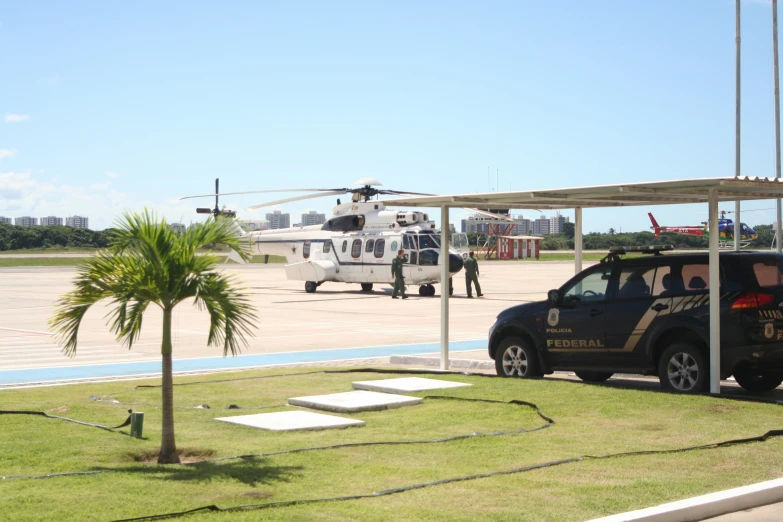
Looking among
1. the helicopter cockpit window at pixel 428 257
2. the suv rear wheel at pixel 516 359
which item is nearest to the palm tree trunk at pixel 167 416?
the suv rear wheel at pixel 516 359

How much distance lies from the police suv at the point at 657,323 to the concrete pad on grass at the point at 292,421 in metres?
4.16

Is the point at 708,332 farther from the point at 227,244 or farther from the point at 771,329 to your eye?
the point at 227,244

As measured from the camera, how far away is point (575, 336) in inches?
513

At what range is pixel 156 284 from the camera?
26.2ft

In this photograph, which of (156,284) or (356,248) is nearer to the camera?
(156,284)

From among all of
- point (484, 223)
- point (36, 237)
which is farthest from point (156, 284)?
point (36, 237)

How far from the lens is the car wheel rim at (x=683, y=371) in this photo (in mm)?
11891

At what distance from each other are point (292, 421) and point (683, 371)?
5.06 metres

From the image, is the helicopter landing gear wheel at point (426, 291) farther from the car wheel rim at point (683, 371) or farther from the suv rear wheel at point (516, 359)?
the car wheel rim at point (683, 371)

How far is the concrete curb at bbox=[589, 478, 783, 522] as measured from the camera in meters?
6.32

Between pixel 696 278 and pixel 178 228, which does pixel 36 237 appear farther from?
pixel 178 228

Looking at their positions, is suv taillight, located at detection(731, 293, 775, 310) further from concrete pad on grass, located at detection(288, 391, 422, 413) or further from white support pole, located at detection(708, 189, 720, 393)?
concrete pad on grass, located at detection(288, 391, 422, 413)

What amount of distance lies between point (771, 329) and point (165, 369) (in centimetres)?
709

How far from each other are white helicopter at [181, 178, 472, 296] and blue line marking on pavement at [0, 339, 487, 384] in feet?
52.0
